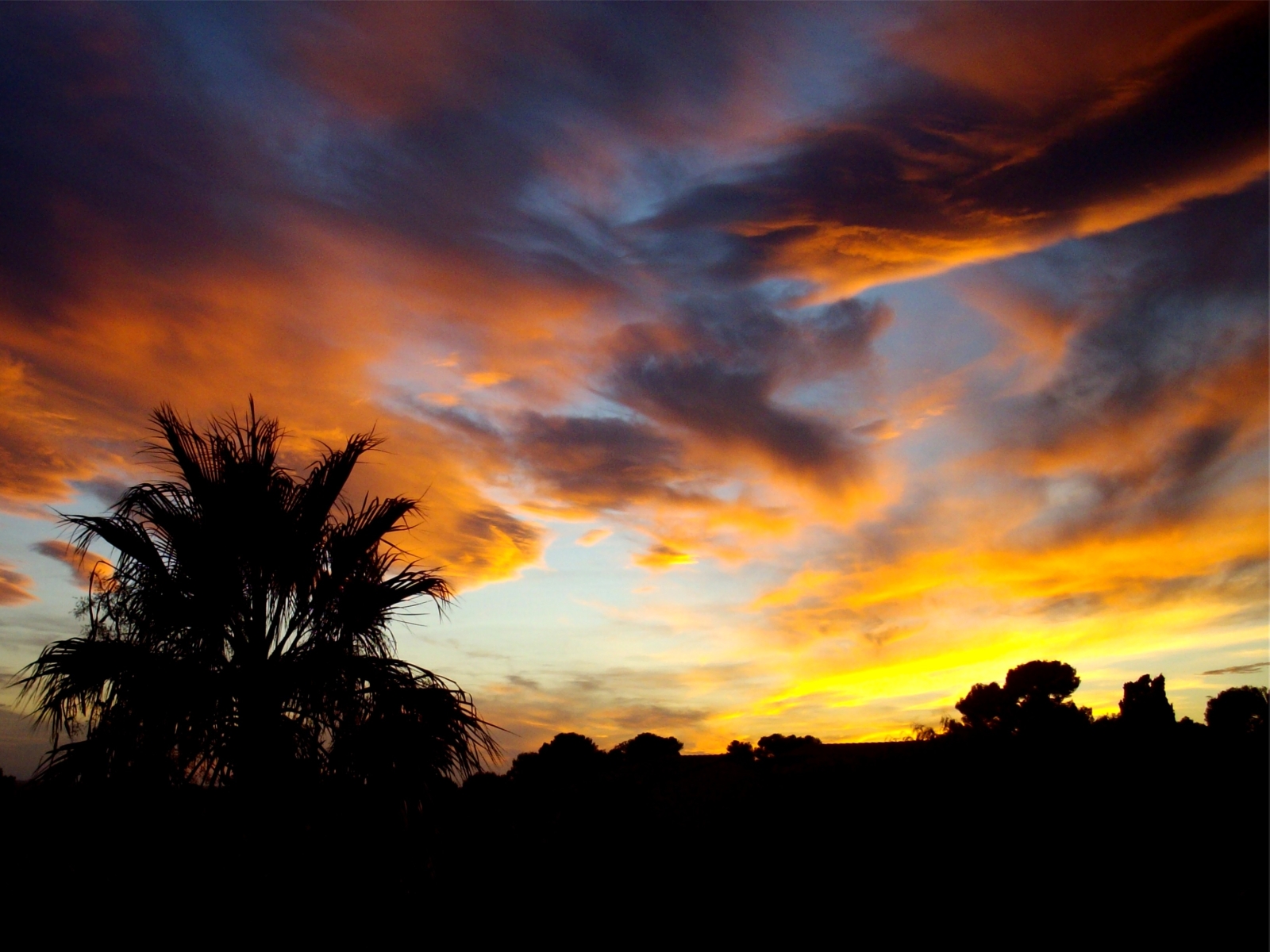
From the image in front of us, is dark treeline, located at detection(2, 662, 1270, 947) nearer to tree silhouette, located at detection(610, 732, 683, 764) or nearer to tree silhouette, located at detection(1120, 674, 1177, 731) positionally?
tree silhouette, located at detection(1120, 674, 1177, 731)

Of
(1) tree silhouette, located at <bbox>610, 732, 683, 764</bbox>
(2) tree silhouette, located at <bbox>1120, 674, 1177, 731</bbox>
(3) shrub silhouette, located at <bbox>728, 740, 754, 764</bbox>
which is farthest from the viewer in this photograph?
(1) tree silhouette, located at <bbox>610, 732, 683, 764</bbox>

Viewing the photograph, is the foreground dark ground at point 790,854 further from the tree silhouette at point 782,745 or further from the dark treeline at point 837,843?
the tree silhouette at point 782,745

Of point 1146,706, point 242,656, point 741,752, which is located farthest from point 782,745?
point 242,656

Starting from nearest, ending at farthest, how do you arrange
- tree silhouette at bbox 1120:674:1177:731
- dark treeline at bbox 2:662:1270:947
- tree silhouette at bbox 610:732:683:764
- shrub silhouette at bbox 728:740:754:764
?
1. dark treeline at bbox 2:662:1270:947
2. tree silhouette at bbox 1120:674:1177:731
3. shrub silhouette at bbox 728:740:754:764
4. tree silhouette at bbox 610:732:683:764

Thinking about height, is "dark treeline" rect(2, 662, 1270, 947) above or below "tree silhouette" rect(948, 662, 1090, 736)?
below

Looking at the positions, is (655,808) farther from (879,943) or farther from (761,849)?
(879,943)

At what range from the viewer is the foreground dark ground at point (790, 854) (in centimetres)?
564

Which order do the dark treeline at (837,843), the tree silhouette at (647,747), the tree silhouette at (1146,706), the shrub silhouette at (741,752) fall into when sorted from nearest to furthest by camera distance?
the dark treeline at (837,843), the tree silhouette at (1146,706), the shrub silhouette at (741,752), the tree silhouette at (647,747)

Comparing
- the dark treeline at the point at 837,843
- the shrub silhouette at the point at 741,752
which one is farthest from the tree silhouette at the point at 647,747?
the dark treeline at the point at 837,843

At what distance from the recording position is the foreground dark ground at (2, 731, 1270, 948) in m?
5.64

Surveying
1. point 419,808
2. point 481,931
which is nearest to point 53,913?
point 419,808

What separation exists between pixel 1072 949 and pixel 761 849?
3326mm

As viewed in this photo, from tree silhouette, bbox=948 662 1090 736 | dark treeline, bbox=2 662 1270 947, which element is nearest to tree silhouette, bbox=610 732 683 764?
tree silhouette, bbox=948 662 1090 736

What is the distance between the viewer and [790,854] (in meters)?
7.80
